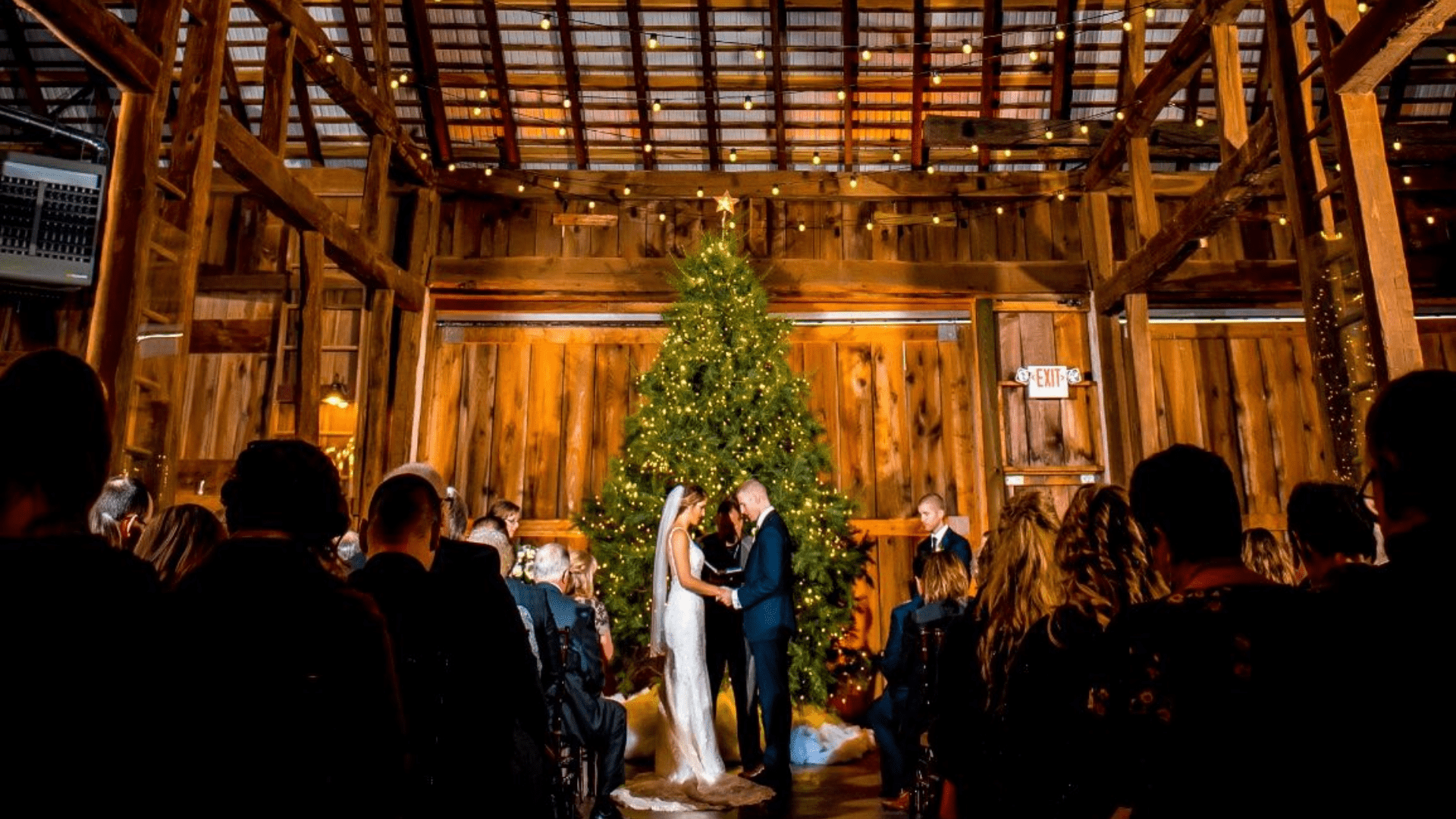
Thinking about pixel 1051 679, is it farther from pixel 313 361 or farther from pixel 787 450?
pixel 313 361

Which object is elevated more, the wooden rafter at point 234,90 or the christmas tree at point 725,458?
the wooden rafter at point 234,90

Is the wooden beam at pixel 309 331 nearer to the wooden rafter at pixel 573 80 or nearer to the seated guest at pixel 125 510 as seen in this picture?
the wooden rafter at pixel 573 80

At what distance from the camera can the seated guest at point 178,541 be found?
7.32 ft

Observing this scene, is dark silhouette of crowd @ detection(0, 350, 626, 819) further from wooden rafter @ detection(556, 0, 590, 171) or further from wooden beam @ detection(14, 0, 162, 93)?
wooden rafter @ detection(556, 0, 590, 171)

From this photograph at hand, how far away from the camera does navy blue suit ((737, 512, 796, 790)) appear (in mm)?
5164

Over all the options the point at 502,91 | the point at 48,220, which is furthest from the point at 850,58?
the point at 48,220

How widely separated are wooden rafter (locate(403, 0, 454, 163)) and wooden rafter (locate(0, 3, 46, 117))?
356 cm

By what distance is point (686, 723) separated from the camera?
5.14 meters

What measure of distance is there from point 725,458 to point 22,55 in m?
7.87

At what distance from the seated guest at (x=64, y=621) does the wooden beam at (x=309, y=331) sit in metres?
5.98

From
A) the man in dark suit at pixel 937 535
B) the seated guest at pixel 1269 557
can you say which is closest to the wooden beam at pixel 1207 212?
the man in dark suit at pixel 937 535

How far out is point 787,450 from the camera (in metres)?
7.43

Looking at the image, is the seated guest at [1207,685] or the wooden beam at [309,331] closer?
the seated guest at [1207,685]

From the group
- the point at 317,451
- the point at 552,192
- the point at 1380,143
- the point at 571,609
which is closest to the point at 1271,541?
the point at 1380,143
